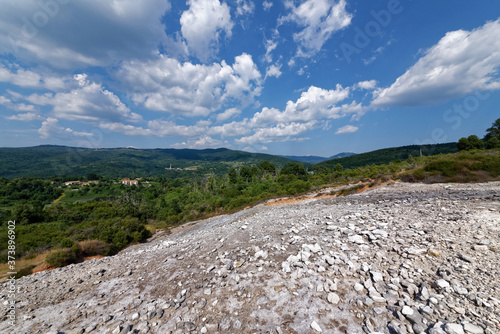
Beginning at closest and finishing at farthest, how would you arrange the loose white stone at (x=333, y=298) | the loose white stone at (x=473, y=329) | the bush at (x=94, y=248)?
the loose white stone at (x=473, y=329) < the loose white stone at (x=333, y=298) < the bush at (x=94, y=248)

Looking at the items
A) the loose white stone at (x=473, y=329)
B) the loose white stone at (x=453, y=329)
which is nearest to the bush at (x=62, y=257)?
the loose white stone at (x=453, y=329)

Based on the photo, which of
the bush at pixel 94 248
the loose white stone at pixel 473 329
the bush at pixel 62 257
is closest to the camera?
the loose white stone at pixel 473 329

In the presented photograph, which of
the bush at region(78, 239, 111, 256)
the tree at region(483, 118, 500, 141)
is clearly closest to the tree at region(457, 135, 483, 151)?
the tree at region(483, 118, 500, 141)

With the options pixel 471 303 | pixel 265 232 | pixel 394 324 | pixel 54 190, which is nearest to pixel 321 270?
pixel 394 324

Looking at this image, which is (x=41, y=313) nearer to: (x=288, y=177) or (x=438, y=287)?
(x=438, y=287)

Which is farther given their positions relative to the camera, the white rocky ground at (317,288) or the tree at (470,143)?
the tree at (470,143)

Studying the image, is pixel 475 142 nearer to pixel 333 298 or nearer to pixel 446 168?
pixel 446 168

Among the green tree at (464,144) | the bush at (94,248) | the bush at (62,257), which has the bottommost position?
the bush at (94,248)

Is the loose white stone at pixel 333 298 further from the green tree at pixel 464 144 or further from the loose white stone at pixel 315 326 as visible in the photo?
the green tree at pixel 464 144

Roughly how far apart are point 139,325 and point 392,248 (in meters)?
6.30

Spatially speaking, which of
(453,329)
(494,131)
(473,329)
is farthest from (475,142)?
(453,329)

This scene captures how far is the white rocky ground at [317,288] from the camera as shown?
3.15 metres

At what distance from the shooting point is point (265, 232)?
27.4 feet

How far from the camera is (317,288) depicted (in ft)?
Answer: 13.2
